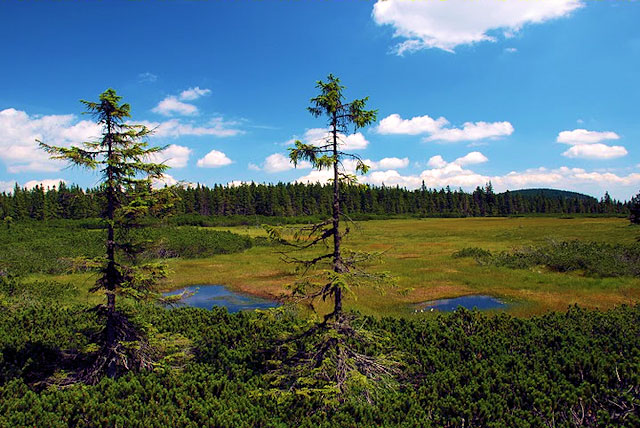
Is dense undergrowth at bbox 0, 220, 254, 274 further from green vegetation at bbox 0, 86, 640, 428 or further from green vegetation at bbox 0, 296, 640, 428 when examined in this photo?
green vegetation at bbox 0, 296, 640, 428

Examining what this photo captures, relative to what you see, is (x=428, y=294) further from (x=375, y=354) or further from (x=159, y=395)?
(x=159, y=395)

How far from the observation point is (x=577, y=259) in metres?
32.9

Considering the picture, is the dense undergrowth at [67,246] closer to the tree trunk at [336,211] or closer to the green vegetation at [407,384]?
the green vegetation at [407,384]

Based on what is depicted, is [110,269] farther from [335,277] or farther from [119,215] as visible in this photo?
[335,277]

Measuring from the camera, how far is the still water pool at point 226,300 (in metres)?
25.3

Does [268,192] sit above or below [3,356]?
above

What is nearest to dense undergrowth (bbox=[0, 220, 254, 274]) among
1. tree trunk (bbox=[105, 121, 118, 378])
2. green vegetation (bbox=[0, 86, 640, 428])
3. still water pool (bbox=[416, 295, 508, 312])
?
green vegetation (bbox=[0, 86, 640, 428])

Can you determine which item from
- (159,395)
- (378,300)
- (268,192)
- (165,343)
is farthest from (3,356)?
(268,192)

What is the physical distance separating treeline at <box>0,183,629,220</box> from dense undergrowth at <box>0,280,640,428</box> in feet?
253

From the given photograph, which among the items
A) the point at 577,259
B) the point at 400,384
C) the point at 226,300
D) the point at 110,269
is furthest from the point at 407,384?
the point at 577,259

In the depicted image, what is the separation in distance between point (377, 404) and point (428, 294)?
61.4 ft


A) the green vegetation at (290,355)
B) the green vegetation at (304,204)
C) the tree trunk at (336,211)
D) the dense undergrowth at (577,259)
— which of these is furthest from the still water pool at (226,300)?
the green vegetation at (304,204)

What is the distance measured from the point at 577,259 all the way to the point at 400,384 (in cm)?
2917

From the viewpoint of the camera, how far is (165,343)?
12.4 metres
